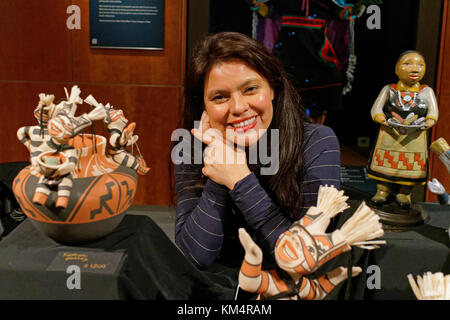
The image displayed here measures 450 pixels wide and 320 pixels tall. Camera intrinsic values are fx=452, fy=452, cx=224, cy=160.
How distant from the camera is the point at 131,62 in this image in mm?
3293

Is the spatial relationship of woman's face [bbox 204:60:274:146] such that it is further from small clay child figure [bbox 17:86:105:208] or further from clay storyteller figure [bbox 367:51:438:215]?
clay storyteller figure [bbox 367:51:438:215]

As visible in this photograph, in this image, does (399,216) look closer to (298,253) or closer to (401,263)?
(401,263)

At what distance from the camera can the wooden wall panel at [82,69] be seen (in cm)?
323

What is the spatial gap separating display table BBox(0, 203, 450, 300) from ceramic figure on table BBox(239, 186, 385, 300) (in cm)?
9

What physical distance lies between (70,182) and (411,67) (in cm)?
146

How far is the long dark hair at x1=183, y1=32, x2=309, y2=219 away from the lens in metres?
1.34

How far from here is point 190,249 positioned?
1.39 m

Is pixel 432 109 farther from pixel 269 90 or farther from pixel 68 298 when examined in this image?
pixel 68 298

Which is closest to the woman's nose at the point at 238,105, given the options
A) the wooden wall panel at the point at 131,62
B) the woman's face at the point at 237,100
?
the woman's face at the point at 237,100

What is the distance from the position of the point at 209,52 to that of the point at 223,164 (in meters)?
0.35

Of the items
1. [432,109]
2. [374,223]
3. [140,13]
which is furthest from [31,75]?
[374,223]

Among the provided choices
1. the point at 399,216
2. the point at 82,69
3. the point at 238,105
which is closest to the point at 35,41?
the point at 82,69

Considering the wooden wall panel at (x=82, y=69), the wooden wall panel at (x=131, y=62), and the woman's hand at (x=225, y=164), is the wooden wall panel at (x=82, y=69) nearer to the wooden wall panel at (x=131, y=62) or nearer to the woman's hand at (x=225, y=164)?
the wooden wall panel at (x=131, y=62)

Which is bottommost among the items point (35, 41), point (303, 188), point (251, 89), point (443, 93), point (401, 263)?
point (401, 263)
